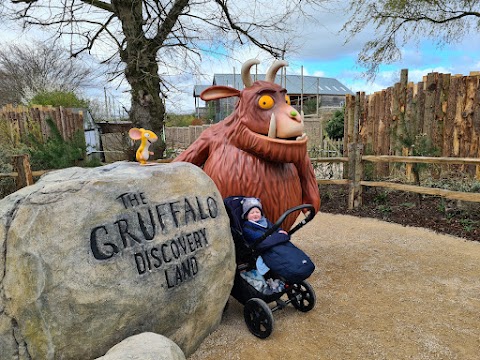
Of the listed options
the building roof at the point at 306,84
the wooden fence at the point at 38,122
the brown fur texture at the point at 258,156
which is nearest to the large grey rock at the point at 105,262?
the brown fur texture at the point at 258,156

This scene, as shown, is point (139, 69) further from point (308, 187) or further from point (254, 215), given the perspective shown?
point (254, 215)

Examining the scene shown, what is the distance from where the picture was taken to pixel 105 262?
1897mm

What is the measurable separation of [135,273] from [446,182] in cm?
564

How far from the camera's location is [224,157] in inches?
123

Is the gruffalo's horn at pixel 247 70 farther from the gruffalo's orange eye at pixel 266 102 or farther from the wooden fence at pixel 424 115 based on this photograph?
the wooden fence at pixel 424 115

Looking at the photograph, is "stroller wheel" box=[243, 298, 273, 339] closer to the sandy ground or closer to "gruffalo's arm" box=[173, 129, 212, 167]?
the sandy ground

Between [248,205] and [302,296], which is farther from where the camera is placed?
[302,296]

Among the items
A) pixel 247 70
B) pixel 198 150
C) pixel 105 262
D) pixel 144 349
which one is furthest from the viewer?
pixel 198 150

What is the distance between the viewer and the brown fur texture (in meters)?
2.92

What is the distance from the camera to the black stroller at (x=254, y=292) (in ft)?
8.32

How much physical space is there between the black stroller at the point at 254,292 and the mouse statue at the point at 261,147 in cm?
28

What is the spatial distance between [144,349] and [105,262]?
48 cm

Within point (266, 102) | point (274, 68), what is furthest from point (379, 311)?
point (274, 68)

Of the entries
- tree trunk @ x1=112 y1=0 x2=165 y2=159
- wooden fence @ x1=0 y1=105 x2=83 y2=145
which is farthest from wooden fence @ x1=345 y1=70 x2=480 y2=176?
wooden fence @ x1=0 y1=105 x2=83 y2=145
